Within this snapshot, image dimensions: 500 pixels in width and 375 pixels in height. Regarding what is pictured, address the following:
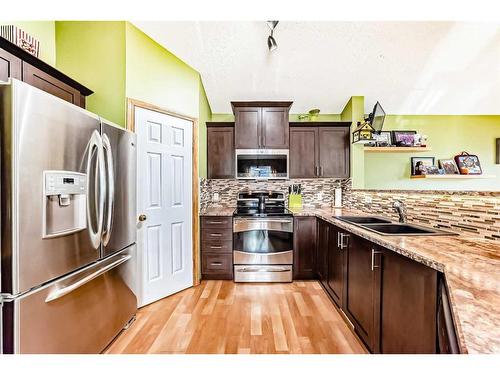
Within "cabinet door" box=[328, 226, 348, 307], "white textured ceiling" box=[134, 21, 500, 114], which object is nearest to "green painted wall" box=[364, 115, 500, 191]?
"white textured ceiling" box=[134, 21, 500, 114]

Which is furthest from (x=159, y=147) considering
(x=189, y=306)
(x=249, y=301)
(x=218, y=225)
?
(x=249, y=301)

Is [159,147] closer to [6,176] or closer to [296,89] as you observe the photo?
[6,176]

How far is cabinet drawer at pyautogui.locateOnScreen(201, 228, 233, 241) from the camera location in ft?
9.85

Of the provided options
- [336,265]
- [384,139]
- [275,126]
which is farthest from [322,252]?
[384,139]

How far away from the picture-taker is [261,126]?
3.44 m

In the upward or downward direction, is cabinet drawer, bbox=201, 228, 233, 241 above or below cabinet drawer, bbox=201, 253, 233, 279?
above

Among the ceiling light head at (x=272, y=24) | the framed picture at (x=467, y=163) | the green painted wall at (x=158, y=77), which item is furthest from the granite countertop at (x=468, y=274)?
the framed picture at (x=467, y=163)

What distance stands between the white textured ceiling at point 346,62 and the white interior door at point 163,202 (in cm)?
87

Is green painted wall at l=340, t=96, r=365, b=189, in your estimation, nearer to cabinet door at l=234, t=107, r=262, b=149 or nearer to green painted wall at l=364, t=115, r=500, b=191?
green painted wall at l=364, t=115, r=500, b=191

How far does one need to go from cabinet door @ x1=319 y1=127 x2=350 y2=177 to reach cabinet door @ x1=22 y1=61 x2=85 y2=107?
3000mm

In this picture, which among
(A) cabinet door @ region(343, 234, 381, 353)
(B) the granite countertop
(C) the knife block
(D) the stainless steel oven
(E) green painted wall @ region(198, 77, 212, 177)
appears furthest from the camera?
(C) the knife block

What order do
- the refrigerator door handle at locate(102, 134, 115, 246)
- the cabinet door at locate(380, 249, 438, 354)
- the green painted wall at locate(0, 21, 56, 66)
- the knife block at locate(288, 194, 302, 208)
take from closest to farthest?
the cabinet door at locate(380, 249, 438, 354)
the refrigerator door handle at locate(102, 134, 115, 246)
the green painted wall at locate(0, 21, 56, 66)
the knife block at locate(288, 194, 302, 208)

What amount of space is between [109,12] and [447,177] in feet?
15.0

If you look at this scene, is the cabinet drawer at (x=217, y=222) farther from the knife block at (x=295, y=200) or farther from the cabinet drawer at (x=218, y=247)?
the knife block at (x=295, y=200)
